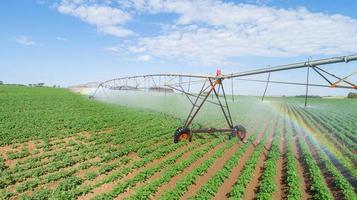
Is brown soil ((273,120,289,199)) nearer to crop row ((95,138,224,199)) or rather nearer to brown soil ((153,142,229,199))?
brown soil ((153,142,229,199))

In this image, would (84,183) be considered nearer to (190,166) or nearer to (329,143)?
(190,166)

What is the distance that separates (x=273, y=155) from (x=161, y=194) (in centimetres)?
768

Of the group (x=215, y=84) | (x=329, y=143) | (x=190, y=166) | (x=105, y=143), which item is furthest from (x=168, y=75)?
(x=329, y=143)

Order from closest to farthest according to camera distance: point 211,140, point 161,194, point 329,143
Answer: point 161,194 < point 211,140 < point 329,143

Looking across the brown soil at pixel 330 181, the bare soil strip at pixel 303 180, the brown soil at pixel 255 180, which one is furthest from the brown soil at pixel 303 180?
the brown soil at pixel 255 180

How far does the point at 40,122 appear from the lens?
26.6 m

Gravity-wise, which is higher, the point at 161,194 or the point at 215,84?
the point at 215,84

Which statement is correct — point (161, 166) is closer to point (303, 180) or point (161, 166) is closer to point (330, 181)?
point (303, 180)

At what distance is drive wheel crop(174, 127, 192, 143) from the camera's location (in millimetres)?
19828

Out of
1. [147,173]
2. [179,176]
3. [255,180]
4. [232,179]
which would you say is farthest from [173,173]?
[255,180]

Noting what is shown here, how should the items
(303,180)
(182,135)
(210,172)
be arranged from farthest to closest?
(182,135) → (210,172) → (303,180)

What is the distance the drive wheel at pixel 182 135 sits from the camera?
19828 millimetres

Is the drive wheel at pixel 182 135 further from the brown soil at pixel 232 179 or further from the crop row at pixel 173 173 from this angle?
the brown soil at pixel 232 179

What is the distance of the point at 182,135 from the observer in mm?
20031
